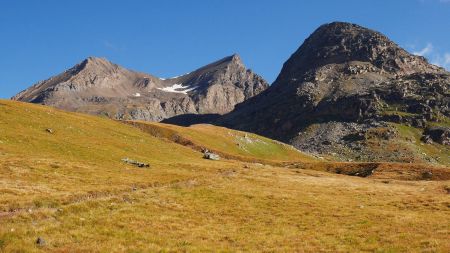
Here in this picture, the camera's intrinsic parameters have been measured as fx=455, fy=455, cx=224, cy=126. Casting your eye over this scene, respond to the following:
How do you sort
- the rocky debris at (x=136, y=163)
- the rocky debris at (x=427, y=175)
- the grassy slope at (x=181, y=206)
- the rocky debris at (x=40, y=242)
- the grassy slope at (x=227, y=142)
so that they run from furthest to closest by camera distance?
the grassy slope at (x=227, y=142)
the rocky debris at (x=427, y=175)
the rocky debris at (x=136, y=163)
the grassy slope at (x=181, y=206)
the rocky debris at (x=40, y=242)

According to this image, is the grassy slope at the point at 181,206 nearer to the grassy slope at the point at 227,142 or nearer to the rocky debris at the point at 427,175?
the rocky debris at the point at 427,175

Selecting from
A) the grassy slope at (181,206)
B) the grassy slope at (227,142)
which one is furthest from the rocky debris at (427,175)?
the grassy slope at (227,142)

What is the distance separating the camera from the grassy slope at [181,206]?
28.4 meters

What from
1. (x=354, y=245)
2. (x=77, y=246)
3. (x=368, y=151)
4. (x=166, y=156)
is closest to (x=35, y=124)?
(x=166, y=156)

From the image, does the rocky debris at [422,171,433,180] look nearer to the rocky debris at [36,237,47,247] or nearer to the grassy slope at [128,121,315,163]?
the grassy slope at [128,121,315,163]

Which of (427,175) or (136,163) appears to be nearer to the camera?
(136,163)

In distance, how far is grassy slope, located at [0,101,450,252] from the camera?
28.4m

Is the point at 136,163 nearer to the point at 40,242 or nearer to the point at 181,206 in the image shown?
the point at 181,206

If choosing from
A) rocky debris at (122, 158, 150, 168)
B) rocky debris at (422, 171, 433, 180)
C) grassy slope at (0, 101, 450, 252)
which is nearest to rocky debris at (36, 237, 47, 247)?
grassy slope at (0, 101, 450, 252)

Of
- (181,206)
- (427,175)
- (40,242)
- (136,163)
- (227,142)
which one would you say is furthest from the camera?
(227,142)

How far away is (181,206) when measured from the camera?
4053 centimetres

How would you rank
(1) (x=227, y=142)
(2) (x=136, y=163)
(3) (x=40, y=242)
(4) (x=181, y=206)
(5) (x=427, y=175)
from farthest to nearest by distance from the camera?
(1) (x=227, y=142)
(5) (x=427, y=175)
(2) (x=136, y=163)
(4) (x=181, y=206)
(3) (x=40, y=242)

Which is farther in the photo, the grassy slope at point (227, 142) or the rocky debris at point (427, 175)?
the grassy slope at point (227, 142)

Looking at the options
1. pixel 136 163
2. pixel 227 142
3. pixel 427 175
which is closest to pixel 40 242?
pixel 136 163
